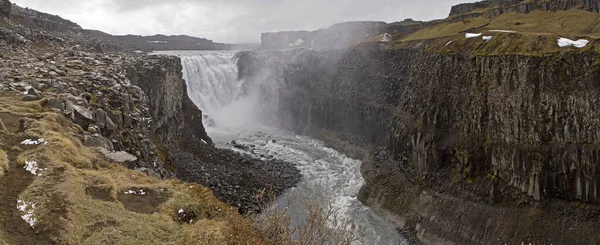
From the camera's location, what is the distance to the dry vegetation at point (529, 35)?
40.1 m

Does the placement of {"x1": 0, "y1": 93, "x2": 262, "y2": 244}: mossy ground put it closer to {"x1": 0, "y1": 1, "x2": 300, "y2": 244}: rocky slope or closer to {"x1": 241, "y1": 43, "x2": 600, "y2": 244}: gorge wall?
{"x1": 0, "y1": 1, "x2": 300, "y2": 244}: rocky slope

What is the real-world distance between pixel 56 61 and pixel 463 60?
40362mm

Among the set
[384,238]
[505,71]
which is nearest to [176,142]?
[384,238]

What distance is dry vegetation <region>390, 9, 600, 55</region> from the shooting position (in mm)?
40125

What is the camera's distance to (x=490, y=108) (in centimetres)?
4122

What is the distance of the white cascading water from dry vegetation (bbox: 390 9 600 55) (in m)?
20.7

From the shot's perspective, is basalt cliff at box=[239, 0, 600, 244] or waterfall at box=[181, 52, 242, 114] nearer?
basalt cliff at box=[239, 0, 600, 244]

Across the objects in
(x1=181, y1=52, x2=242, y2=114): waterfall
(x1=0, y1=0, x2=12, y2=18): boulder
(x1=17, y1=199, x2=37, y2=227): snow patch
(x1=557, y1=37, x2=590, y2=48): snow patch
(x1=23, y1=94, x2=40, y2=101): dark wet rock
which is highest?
(x1=0, y1=0, x2=12, y2=18): boulder

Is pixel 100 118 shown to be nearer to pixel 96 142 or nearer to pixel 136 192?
pixel 96 142

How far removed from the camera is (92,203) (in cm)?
1476

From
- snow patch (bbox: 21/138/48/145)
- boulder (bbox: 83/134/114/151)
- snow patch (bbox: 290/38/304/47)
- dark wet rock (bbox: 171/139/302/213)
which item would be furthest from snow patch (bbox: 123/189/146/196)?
snow patch (bbox: 290/38/304/47)

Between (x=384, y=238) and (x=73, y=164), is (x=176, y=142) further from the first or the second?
(x=73, y=164)

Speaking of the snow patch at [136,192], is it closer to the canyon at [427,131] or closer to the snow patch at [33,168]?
the canyon at [427,131]

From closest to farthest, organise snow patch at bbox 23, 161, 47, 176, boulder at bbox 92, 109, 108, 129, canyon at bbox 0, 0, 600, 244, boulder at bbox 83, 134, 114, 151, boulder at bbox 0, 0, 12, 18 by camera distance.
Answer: snow patch at bbox 23, 161, 47, 176
boulder at bbox 83, 134, 114, 151
boulder at bbox 92, 109, 108, 129
canyon at bbox 0, 0, 600, 244
boulder at bbox 0, 0, 12, 18
